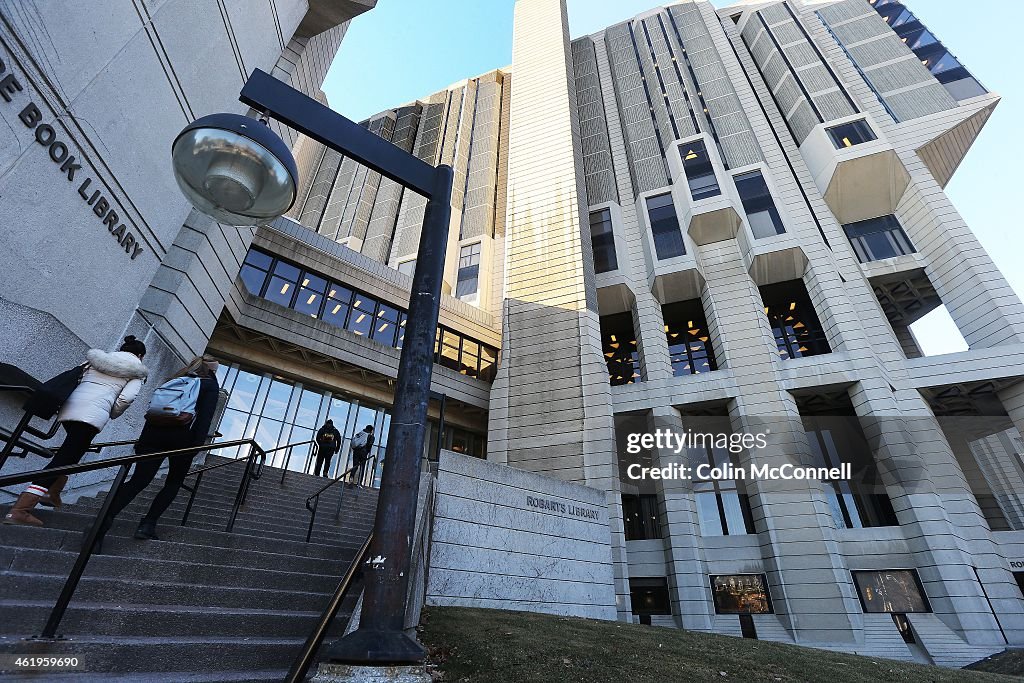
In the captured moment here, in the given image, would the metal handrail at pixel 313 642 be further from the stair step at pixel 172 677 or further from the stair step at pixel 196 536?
the stair step at pixel 196 536

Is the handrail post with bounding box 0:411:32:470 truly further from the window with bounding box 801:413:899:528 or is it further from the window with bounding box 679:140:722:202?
the window with bounding box 679:140:722:202

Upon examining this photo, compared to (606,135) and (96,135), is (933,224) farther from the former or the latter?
(96,135)

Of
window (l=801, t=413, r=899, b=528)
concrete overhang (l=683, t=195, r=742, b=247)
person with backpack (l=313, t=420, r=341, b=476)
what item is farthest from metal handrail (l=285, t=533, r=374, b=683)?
concrete overhang (l=683, t=195, r=742, b=247)

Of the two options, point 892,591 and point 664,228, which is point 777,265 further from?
point 892,591

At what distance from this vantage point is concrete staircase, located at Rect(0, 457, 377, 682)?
315 cm

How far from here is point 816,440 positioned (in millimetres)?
22375

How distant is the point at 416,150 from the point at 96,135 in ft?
127

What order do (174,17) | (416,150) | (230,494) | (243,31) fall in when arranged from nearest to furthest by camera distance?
(174,17) < (230,494) < (243,31) < (416,150)

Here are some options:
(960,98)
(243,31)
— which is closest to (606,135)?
(960,98)

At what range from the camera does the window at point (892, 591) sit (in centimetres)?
1695

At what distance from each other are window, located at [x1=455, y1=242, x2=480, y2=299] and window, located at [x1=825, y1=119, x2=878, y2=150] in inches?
844

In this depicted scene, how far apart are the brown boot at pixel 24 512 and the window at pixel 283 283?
55.7 ft

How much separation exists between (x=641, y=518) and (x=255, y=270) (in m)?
20.6

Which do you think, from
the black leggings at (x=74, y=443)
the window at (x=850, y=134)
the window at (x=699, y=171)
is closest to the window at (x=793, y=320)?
the window at (x=699, y=171)
